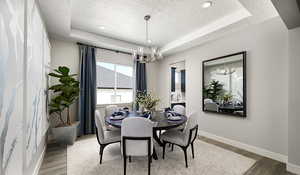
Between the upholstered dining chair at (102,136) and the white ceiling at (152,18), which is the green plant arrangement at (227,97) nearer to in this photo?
the white ceiling at (152,18)

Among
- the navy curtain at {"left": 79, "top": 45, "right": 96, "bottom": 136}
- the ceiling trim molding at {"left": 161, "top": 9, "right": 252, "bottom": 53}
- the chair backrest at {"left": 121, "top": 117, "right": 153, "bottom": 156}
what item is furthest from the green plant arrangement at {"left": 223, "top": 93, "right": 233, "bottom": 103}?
the navy curtain at {"left": 79, "top": 45, "right": 96, "bottom": 136}

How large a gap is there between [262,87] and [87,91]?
4355 mm

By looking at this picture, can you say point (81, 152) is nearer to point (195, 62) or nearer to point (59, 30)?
point (59, 30)

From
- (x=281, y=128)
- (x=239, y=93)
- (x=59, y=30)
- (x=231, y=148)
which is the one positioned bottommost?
(x=231, y=148)

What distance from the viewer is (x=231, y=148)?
9.20ft

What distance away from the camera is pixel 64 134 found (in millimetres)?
2842

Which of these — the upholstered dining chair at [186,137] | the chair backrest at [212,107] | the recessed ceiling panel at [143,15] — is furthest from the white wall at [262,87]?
the upholstered dining chair at [186,137]

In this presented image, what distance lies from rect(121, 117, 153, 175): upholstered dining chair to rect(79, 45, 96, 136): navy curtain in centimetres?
236

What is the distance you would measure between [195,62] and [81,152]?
3848mm

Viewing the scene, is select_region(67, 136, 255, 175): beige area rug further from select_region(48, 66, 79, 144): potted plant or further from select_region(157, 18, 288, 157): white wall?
select_region(157, 18, 288, 157): white wall

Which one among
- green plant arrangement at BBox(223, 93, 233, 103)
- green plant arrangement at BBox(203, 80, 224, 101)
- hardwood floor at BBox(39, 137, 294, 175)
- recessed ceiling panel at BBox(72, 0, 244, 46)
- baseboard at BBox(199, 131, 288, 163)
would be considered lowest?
hardwood floor at BBox(39, 137, 294, 175)

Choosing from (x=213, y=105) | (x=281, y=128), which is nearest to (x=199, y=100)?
(x=213, y=105)

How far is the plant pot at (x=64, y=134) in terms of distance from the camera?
2.80 metres

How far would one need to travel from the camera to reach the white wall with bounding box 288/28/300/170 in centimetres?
196
